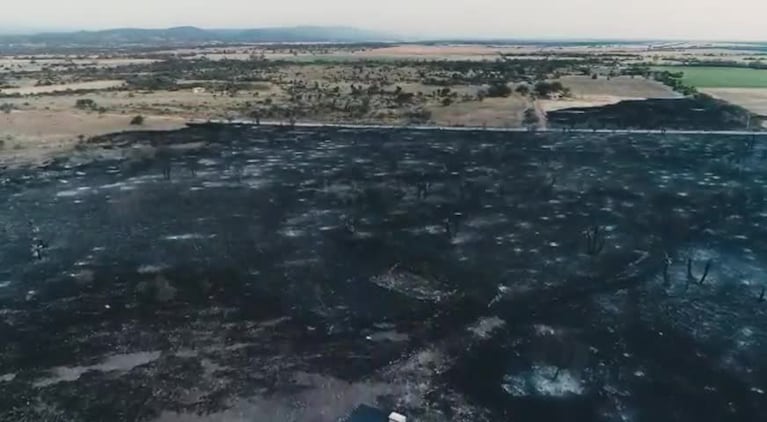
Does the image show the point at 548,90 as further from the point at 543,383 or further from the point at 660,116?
the point at 543,383

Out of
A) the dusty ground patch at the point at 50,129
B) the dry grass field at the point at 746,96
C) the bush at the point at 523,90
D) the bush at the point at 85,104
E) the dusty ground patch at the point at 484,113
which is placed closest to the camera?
the dusty ground patch at the point at 50,129

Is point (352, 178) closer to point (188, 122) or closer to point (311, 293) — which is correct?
point (311, 293)

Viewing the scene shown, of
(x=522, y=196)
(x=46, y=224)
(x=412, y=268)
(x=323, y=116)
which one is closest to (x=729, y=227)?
(x=522, y=196)

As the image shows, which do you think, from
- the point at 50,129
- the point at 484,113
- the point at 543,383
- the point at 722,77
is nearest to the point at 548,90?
the point at 484,113

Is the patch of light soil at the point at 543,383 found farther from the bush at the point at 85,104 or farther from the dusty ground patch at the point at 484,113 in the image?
the bush at the point at 85,104

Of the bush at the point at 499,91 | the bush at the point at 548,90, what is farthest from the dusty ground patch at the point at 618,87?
the bush at the point at 499,91

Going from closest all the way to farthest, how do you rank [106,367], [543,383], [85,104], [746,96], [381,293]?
[543,383] → [106,367] → [381,293] → [85,104] → [746,96]
